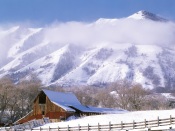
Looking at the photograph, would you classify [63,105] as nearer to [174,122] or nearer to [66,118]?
[66,118]

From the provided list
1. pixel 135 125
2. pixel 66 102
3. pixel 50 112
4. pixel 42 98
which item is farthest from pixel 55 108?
pixel 135 125

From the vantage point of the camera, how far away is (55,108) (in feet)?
336

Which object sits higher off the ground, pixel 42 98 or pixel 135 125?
pixel 42 98

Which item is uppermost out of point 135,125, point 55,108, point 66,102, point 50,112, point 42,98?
point 42,98

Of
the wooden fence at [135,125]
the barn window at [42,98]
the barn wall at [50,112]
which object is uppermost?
the barn window at [42,98]

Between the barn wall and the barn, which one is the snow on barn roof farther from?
the barn wall

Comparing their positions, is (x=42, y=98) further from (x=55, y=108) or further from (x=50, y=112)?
(x=55, y=108)

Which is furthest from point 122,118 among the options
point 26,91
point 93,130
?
point 26,91

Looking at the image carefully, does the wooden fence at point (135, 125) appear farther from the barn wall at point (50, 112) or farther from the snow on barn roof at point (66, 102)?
the snow on barn roof at point (66, 102)

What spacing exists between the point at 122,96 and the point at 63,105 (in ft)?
199

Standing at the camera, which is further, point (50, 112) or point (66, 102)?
point (66, 102)

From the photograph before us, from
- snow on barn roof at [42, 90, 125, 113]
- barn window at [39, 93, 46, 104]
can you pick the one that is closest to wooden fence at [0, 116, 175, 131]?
snow on barn roof at [42, 90, 125, 113]

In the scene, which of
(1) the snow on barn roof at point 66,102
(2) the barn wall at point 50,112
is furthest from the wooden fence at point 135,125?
(1) the snow on barn roof at point 66,102

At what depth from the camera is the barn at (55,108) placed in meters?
101
